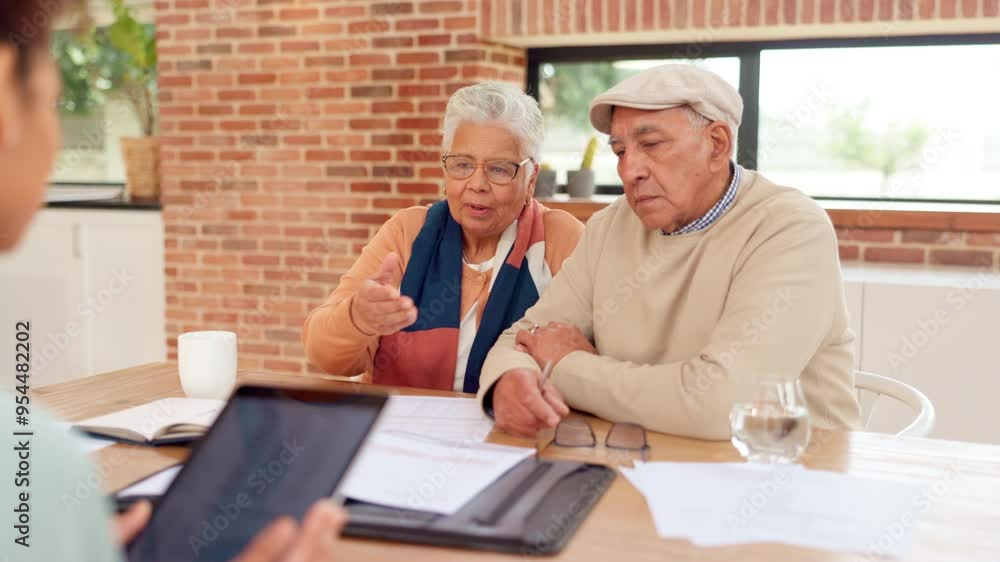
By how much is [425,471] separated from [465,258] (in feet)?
3.58

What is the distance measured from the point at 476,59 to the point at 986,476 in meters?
2.79

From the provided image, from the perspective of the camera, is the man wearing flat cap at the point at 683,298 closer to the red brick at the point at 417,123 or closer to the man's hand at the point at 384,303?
the man's hand at the point at 384,303

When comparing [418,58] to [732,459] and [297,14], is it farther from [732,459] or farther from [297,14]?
[732,459]

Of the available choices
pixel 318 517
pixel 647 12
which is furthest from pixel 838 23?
pixel 318 517

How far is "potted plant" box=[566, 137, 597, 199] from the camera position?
3787mm

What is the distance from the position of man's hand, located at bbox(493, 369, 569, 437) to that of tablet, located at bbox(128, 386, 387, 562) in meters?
0.63

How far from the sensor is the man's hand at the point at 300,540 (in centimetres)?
69

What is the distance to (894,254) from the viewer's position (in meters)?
3.35

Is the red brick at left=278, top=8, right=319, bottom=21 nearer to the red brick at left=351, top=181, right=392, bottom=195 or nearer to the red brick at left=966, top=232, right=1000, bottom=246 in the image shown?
the red brick at left=351, top=181, right=392, bottom=195

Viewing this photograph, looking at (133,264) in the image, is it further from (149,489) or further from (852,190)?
(149,489)

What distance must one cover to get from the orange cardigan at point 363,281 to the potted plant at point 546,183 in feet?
4.60

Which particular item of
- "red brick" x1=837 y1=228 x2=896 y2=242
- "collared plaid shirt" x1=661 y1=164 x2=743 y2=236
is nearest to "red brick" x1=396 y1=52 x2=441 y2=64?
"red brick" x1=837 y1=228 x2=896 y2=242

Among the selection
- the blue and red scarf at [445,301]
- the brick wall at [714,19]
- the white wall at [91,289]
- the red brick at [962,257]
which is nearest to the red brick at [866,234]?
the red brick at [962,257]

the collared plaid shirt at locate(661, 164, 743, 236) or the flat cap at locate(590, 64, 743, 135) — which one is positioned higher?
the flat cap at locate(590, 64, 743, 135)
